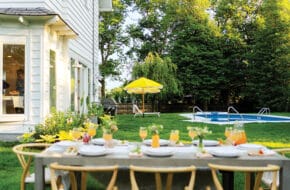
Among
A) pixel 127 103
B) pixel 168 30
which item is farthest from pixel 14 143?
pixel 168 30

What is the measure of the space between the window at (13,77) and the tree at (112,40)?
19972 mm

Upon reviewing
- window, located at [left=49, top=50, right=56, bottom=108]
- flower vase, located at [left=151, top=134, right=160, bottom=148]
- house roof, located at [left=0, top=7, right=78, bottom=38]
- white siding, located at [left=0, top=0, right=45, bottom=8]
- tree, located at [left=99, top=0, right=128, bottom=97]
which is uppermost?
tree, located at [left=99, top=0, right=128, bottom=97]

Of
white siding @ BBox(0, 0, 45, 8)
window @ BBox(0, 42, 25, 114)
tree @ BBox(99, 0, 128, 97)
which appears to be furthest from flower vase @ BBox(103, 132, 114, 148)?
tree @ BBox(99, 0, 128, 97)

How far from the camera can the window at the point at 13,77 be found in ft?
26.2

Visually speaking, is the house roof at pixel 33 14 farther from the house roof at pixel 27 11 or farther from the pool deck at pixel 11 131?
the pool deck at pixel 11 131

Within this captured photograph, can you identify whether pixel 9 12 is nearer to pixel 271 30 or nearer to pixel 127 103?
pixel 127 103

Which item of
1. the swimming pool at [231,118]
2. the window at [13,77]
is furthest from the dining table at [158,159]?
the swimming pool at [231,118]

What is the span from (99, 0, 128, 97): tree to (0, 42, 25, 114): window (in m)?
20.0

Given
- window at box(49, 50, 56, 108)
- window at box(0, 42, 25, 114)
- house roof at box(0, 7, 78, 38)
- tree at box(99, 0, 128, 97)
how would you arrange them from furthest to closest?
tree at box(99, 0, 128, 97), window at box(49, 50, 56, 108), window at box(0, 42, 25, 114), house roof at box(0, 7, 78, 38)

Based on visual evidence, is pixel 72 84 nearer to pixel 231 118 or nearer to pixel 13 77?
pixel 13 77

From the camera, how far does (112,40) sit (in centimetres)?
2847

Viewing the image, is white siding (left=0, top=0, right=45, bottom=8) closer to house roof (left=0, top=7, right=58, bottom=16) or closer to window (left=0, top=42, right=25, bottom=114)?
house roof (left=0, top=7, right=58, bottom=16)

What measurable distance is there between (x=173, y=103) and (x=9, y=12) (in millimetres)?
19124

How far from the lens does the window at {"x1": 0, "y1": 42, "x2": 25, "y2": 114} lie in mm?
7992
